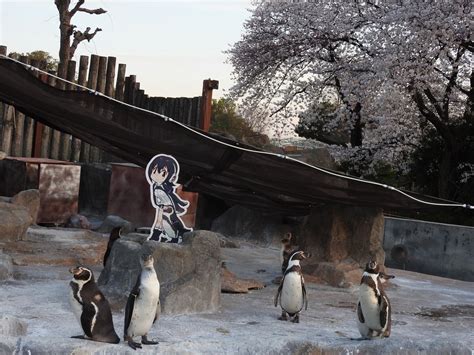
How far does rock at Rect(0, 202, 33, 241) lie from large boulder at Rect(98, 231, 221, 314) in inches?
110

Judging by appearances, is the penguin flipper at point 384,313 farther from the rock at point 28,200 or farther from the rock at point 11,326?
the rock at point 28,200

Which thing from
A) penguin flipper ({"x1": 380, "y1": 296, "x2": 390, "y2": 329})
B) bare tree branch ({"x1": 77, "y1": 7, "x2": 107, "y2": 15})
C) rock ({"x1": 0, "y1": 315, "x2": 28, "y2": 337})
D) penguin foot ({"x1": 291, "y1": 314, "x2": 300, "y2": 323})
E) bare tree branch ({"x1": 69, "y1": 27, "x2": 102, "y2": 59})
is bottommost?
rock ({"x1": 0, "y1": 315, "x2": 28, "y2": 337})

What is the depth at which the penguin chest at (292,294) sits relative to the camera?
728cm

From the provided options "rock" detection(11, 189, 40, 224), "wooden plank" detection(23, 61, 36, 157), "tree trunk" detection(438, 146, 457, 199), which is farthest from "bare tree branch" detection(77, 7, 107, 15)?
"rock" detection(11, 189, 40, 224)

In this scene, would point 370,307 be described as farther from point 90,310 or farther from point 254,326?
point 90,310

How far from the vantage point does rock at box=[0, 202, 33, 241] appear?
32.6ft

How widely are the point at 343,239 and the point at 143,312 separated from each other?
474 centimetres

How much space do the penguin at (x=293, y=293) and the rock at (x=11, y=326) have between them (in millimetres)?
2360

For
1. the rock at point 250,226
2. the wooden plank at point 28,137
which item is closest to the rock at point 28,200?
the rock at point 250,226

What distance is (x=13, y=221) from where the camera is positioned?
396 inches

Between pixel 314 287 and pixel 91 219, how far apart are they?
231 inches

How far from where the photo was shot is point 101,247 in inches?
406

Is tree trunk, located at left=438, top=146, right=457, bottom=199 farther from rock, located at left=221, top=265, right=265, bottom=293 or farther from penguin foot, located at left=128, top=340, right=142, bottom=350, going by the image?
penguin foot, located at left=128, top=340, right=142, bottom=350

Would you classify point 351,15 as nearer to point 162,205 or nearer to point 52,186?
point 52,186
